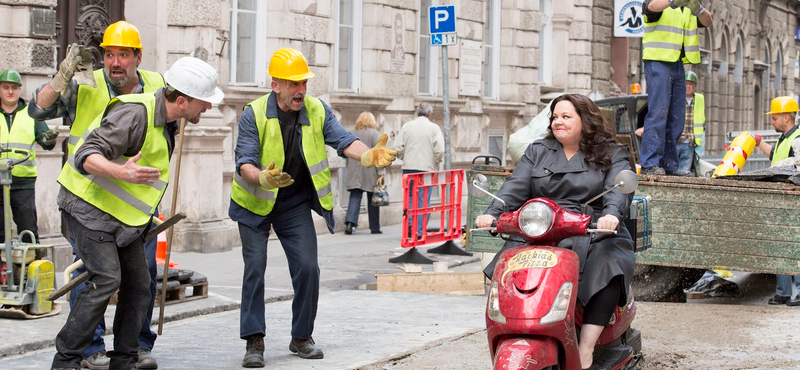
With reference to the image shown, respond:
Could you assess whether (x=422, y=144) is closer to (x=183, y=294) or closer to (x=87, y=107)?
(x=183, y=294)

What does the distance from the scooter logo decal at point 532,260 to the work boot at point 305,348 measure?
191 cm

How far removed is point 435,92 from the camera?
731 inches

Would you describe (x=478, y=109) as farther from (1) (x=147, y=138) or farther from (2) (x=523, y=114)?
(1) (x=147, y=138)

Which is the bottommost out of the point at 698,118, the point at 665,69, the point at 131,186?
the point at 131,186

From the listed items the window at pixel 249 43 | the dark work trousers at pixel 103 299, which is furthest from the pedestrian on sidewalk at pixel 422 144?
the dark work trousers at pixel 103 299

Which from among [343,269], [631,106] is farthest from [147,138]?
[631,106]

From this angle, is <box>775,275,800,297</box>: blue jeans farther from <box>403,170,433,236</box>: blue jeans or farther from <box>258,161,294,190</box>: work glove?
<box>258,161,294,190</box>: work glove

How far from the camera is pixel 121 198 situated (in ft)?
18.8

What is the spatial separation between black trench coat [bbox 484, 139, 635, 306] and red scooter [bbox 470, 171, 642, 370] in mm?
247

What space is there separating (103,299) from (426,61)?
13.2 m

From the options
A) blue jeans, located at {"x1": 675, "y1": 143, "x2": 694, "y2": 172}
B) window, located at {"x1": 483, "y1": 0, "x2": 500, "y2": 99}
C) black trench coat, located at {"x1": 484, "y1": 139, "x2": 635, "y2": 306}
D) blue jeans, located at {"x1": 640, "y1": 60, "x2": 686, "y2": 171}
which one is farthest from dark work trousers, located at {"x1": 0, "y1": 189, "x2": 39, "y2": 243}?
window, located at {"x1": 483, "y1": 0, "x2": 500, "y2": 99}

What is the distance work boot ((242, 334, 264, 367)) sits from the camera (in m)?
6.55

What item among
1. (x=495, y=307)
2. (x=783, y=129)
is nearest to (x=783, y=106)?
(x=783, y=129)

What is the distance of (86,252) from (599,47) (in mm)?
21058
